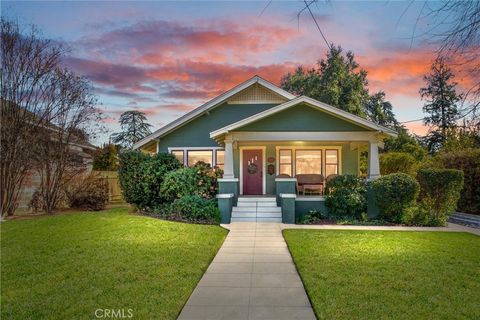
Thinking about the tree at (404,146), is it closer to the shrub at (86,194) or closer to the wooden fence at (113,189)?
the wooden fence at (113,189)

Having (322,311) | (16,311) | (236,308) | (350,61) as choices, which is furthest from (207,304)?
(350,61)

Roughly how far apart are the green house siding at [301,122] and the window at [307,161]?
273 centimetres

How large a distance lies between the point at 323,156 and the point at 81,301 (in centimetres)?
1274

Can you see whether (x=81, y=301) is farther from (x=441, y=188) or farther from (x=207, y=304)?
(x=441, y=188)

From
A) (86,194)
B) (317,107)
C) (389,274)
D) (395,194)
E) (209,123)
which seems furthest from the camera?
(209,123)

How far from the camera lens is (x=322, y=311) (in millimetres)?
4289

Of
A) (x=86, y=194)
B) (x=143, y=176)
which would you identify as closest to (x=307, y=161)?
(x=143, y=176)

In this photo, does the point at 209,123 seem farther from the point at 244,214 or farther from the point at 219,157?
the point at 244,214

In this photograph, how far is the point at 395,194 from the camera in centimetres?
1114

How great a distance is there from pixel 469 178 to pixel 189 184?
10158 mm

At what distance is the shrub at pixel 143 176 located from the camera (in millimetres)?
13430

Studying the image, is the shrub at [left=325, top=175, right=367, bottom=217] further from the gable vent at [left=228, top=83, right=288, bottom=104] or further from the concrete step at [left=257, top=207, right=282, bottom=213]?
the gable vent at [left=228, top=83, right=288, bottom=104]

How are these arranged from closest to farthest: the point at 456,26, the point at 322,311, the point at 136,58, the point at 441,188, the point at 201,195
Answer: the point at 456,26 → the point at 322,311 → the point at 441,188 → the point at 201,195 → the point at 136,58

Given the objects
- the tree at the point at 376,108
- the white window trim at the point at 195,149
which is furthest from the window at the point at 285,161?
the tree at the point at 376,108
